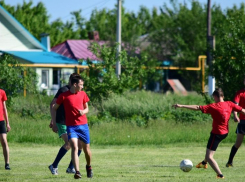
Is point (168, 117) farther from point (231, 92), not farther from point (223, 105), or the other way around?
point (223, 105)

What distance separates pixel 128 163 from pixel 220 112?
3383 mm

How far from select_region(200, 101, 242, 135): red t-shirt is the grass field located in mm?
884

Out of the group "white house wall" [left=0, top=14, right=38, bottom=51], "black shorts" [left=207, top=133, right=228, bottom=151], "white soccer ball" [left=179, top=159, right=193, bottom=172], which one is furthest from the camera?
"white house wall" [left=0, top=14, right=38, bottom=51]

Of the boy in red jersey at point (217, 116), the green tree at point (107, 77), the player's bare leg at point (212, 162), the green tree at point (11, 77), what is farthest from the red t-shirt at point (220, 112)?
the green tree at point (107, 77)

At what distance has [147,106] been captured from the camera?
23.1m

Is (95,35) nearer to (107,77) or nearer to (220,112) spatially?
(107,77)

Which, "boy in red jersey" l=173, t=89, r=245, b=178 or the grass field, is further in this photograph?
the grass field

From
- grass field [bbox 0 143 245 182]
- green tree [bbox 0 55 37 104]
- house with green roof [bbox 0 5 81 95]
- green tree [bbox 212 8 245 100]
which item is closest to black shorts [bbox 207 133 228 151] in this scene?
grass field [bbox 0 143 245 182]

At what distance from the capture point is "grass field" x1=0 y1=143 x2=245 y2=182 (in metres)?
11.0

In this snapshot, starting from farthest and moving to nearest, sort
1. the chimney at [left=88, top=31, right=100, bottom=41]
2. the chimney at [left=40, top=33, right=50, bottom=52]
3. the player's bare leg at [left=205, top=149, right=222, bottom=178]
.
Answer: the chimney at [left=88, top=31, right=100, bottom=41] → the chimney at [left=40, top=33, right=50, bottom=52] → the player's bare leg at [left=205, top=149, right=222, bottom=178]

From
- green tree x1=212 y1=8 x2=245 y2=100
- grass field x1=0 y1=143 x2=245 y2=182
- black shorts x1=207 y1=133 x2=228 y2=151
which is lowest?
grass field x1=0 y1=143 x2=245 y2=182

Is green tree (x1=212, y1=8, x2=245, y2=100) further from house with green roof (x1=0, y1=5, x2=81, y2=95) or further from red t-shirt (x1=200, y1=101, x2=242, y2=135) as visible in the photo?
house with green roof (x1=0, y1=5, x2=81, y2=95)

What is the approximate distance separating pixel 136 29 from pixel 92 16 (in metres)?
16.0

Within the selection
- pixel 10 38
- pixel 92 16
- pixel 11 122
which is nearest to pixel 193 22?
pixel 10 38
